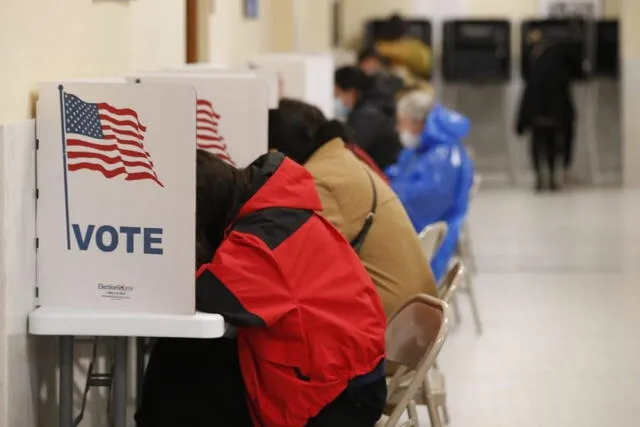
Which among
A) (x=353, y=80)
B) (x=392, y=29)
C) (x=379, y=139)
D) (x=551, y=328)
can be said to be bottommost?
(x=551, y=328)

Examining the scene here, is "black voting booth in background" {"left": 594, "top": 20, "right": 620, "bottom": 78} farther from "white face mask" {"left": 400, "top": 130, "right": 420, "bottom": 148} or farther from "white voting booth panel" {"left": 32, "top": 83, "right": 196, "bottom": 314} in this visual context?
"white voting booth panel" {"left": 32, "top": 83, "right": 196, "bottom": 314}

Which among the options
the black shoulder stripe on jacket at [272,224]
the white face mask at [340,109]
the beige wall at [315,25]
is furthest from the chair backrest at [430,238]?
the beige wall at [315,25]

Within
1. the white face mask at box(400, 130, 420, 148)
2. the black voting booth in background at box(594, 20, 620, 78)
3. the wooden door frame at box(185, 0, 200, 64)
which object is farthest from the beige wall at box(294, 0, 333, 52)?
the wooden door frame at box(185, 0, 200, 64)

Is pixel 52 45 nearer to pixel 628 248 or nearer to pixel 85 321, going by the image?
pixel 85 321

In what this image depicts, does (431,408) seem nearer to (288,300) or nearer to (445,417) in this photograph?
(288,300)

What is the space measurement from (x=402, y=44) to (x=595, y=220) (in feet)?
10.3

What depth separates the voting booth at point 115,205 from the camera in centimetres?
304

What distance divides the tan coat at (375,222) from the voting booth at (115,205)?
990mm

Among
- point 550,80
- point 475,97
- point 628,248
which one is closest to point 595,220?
point 628,248

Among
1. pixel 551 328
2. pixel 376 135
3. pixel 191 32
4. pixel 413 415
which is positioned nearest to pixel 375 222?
pixel 413 415

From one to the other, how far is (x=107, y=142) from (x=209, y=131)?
3.39 feet

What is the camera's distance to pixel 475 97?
583 inches

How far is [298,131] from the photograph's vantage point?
166 inches

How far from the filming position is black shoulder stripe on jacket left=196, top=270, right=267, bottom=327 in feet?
9.76
